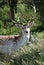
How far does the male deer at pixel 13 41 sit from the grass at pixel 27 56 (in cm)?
26

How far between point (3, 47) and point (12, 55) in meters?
0.57

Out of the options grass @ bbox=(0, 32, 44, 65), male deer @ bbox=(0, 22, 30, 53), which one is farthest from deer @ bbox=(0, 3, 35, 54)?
grass @ bbox=(0, 32, 44, 65)

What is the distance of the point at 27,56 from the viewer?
8078mm

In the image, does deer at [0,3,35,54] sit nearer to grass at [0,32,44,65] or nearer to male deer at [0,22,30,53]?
male deer at [0,22,30,53]

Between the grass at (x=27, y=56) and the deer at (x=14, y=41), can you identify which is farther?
the deer at (x=14, y=41)

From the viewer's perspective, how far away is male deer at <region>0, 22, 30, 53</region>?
8.71 m

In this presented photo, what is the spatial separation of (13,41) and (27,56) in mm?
1119

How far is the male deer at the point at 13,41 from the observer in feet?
28.6

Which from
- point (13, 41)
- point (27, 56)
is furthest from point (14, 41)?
point (27, 56)

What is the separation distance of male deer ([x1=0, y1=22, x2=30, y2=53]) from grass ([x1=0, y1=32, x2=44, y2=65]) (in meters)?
0.26

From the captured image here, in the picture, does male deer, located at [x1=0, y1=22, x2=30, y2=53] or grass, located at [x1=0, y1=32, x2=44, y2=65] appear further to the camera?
male deer, located at [x1=0, y1=22, x2=30, y2=53]

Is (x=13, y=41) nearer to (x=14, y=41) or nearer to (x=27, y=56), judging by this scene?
(x=14, y=41)

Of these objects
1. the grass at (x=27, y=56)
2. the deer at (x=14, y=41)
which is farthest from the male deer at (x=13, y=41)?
the grass at (x=27, y=56)

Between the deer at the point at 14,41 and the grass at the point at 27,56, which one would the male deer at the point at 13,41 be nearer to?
the deer at the point at 14,41
